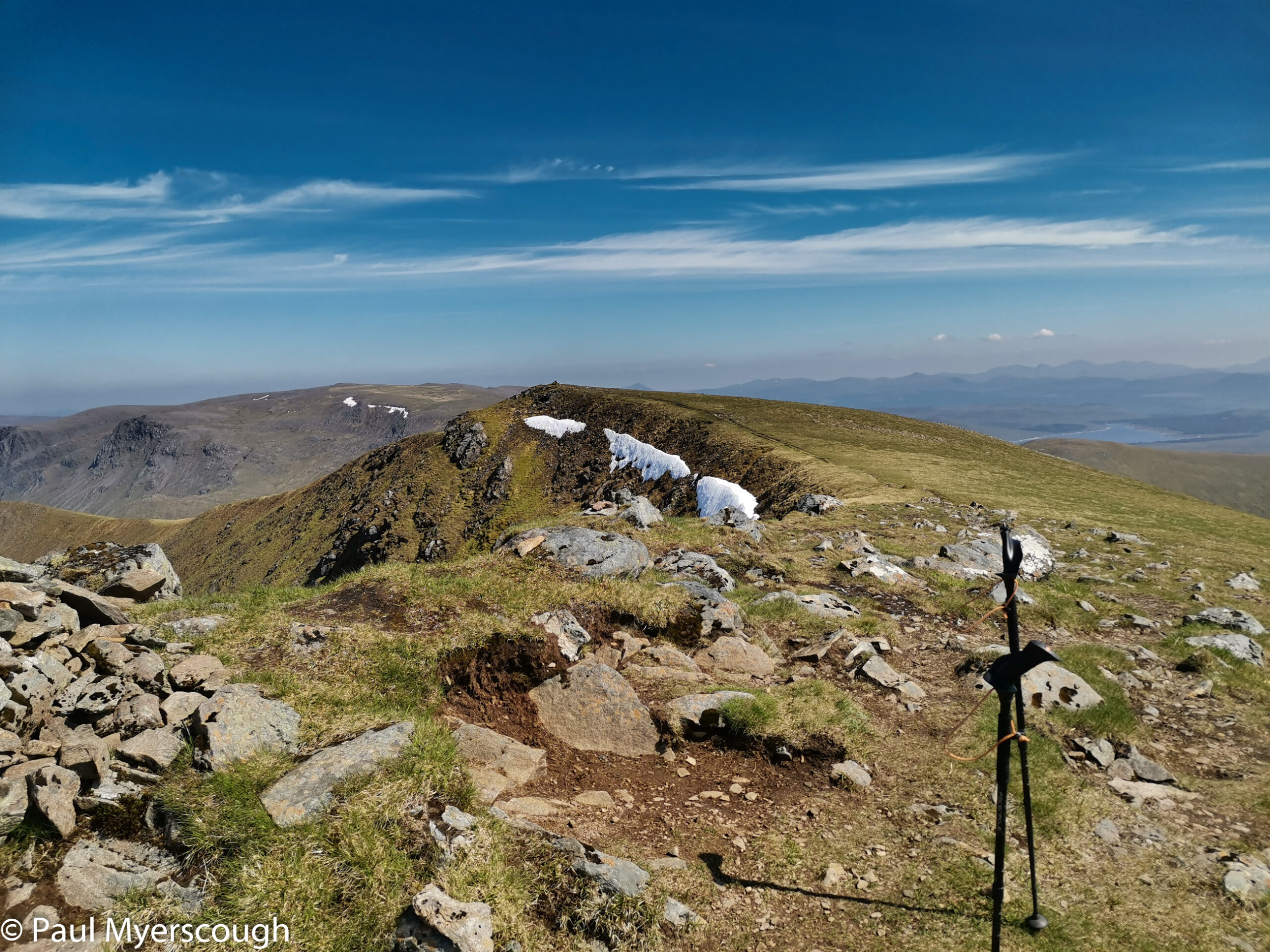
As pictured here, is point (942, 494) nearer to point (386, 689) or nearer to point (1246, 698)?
point (1246, 698)

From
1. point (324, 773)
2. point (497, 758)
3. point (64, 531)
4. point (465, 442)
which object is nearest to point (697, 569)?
point (497, 758)

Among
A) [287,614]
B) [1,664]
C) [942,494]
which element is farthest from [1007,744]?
[942,494]

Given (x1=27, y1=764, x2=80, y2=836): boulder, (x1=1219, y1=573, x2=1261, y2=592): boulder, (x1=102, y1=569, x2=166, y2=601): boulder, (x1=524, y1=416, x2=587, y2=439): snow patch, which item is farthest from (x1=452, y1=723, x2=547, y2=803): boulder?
(x1=524, y1=416, x2=587, y2=439): snow patch

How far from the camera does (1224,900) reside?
718cm

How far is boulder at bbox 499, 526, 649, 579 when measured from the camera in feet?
55.9

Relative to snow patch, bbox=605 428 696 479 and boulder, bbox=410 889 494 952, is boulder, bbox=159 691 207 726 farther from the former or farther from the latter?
snow patch, bbox=605 428 696 479

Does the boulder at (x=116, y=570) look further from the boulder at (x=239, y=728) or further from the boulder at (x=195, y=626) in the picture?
the boulder at (x=239, y=728)

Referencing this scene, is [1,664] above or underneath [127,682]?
above

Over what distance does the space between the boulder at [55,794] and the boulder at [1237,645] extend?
21.4m

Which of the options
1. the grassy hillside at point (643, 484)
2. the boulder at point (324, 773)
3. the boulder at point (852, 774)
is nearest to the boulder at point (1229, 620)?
the grassy hillside at point (643, 484)

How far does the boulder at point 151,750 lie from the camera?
7.14 m

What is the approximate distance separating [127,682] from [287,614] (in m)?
4.43

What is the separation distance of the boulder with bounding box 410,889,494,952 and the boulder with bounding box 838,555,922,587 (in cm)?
1634

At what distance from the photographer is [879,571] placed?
19875mm
